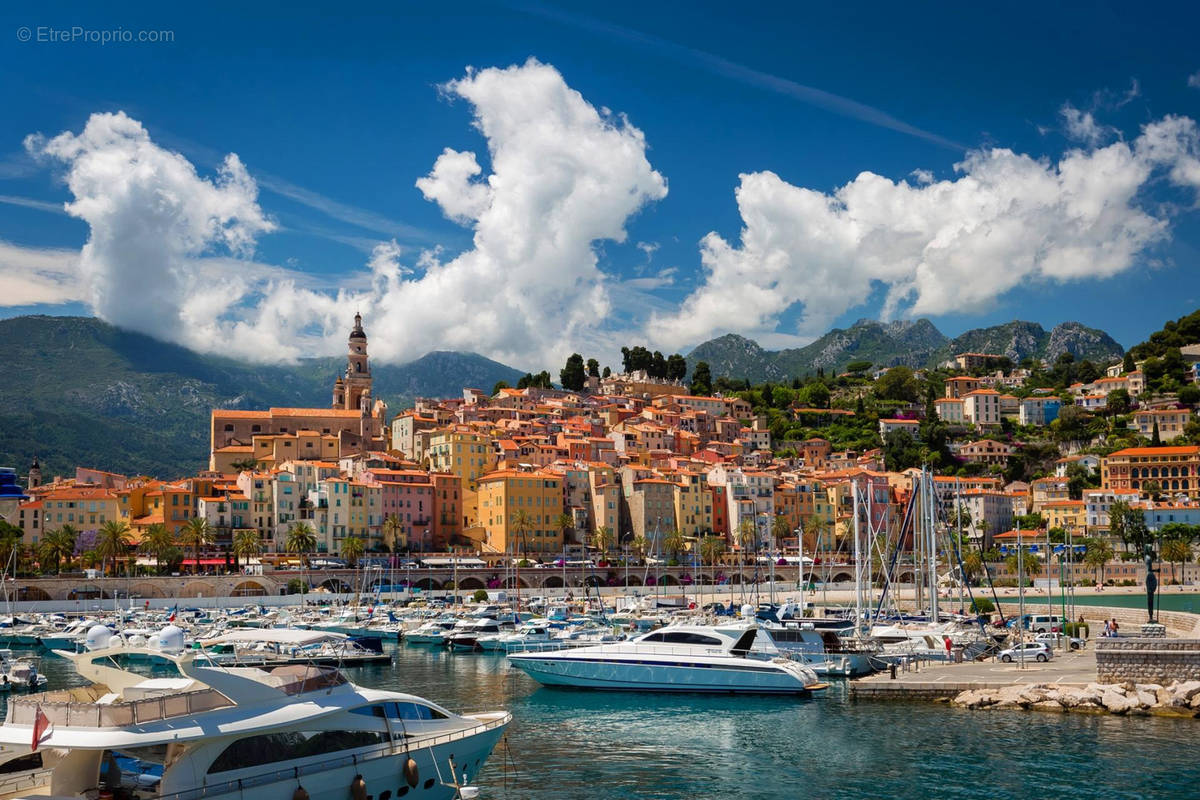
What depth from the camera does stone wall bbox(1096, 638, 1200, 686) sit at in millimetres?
31125

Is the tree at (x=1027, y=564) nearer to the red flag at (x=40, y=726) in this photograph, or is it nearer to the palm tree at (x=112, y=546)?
the palm tree at (x=112, y=546)

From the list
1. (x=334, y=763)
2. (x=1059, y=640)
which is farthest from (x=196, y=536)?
(x=334, y=763)

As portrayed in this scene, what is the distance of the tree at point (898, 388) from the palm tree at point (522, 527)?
301 feet

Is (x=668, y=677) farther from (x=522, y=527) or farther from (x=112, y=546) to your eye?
(x=522, y=527)

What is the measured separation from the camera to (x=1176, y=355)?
534 feet

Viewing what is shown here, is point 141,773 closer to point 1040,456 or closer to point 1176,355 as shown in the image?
point 1040,456

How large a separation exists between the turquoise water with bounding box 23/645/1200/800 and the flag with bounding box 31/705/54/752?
9218mm

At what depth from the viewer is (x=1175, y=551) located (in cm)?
10188

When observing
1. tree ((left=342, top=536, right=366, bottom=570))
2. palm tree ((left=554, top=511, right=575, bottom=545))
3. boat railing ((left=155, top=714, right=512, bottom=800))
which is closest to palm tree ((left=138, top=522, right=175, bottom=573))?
tree ((left=342, top=536, right=366, bottom=570))

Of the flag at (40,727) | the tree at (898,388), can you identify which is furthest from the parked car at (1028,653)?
the tree at (898,388)

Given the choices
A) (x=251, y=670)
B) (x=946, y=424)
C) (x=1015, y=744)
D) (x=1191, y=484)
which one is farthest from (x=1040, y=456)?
(x=251, y=670)

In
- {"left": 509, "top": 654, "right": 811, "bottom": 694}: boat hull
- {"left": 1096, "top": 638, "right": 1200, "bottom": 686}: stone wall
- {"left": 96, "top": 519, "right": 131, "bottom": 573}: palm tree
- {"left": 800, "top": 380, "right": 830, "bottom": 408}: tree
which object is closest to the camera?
{"left": 1096, "top": 638, "right": 1200, "bottom": 686}: stone wall

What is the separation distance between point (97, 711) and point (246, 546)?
2985 inches

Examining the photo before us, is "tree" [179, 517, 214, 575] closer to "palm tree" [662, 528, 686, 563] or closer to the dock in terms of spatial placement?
"palm tree" [662, 528, 686, 563]
